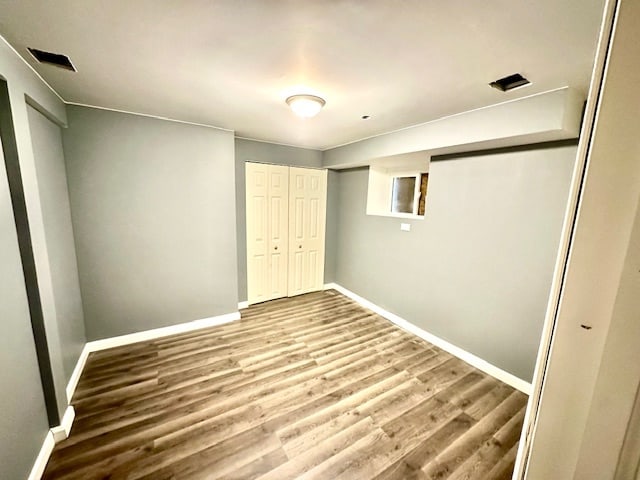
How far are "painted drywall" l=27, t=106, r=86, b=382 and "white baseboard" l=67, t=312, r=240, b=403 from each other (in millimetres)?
98

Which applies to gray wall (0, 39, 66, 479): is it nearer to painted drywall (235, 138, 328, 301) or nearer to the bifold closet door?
painted drywall (235, 138, 328, 301)

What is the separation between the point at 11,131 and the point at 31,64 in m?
0.57

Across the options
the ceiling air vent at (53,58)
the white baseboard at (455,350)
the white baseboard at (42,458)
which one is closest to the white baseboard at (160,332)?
the white baseboard at (42,458)

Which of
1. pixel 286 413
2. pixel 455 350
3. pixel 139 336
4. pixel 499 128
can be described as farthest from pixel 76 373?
pixel 499 128

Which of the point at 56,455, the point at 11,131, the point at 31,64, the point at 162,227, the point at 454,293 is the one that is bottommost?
the point at 56,455

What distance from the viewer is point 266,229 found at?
379 cm

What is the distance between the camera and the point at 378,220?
3.61 meters

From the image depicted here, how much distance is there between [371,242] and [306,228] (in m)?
1.12

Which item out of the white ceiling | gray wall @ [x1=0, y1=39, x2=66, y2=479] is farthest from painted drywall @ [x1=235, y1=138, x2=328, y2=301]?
gray wall @ [x1=0, y1=39, x2=66, y2=479]

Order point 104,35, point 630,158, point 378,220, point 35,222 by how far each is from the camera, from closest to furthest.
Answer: point 630,158 → point 104,35 → point 35,222 → point 378,220

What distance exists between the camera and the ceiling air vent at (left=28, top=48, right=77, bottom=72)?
1.44 meters

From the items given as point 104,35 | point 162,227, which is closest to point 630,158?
point 104,35

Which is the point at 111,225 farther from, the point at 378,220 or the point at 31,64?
the point at 378,220

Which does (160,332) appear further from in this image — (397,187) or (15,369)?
(397,187)
